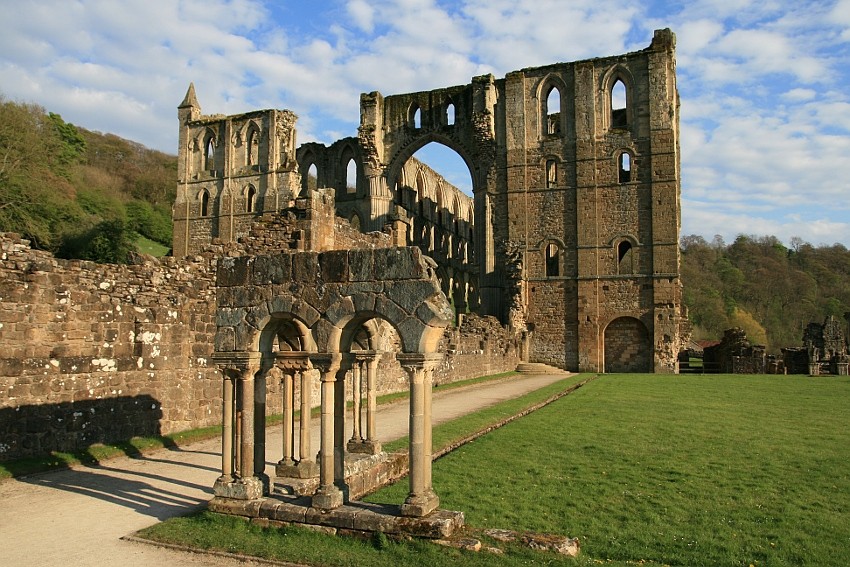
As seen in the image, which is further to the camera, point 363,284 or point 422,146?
point 422,146

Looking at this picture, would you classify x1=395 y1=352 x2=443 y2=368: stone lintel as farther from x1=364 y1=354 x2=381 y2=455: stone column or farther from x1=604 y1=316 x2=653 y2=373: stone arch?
x1=604 y1=316 x2=653 y2=373: stone arch

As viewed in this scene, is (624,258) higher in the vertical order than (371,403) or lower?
higher

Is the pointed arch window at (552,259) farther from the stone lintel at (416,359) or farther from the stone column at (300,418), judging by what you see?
the stone lintel at (416,359)

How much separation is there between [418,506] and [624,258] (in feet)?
113

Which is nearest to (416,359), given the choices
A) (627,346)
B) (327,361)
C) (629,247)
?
(327,361)

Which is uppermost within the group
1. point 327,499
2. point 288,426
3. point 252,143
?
point 252,143

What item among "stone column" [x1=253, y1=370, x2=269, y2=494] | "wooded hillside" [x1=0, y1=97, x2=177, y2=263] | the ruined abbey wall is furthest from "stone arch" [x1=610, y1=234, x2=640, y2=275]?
"stone column" [x1=253, y1=370, x2=269, y2=494]

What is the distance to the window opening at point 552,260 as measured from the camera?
121ft

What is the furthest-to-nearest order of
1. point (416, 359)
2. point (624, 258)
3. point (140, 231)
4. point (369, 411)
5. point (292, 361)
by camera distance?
1. point (140, 231)
2. point (624, 258)
3. point (369, 411)
4. point (292, 361)
5. point (416, 359)

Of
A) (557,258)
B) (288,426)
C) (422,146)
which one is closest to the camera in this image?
(288,426)

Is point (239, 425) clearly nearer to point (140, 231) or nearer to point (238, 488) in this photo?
Answer: point (238, 488)

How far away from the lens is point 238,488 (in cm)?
718

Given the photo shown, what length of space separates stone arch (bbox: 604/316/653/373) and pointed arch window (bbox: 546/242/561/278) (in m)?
3.96

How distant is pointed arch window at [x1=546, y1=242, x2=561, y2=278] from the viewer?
36469 mm
